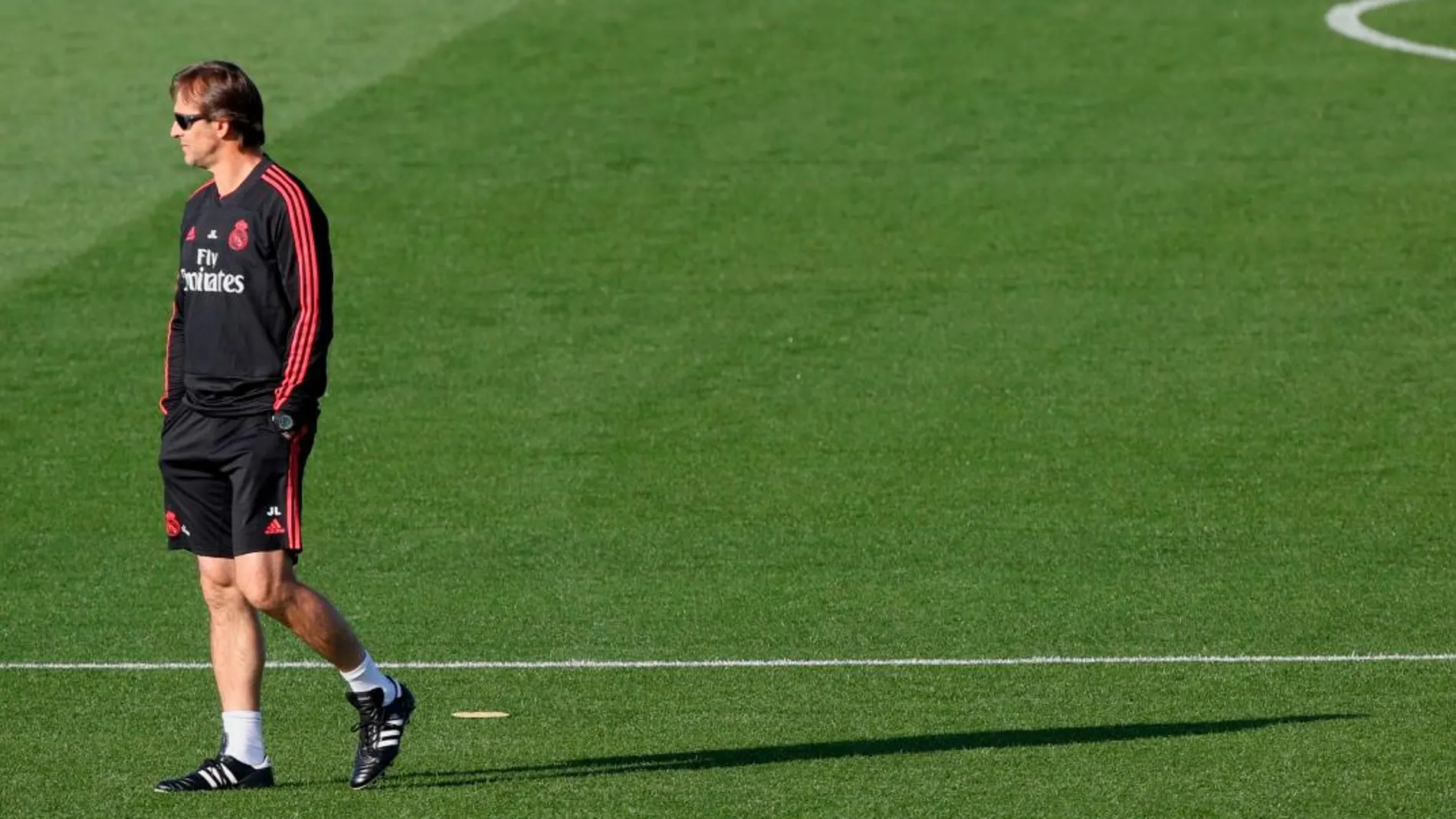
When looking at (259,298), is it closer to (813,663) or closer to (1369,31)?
(813,663)

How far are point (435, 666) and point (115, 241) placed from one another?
7.99 m

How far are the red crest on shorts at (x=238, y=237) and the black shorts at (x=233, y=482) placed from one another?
482 mm

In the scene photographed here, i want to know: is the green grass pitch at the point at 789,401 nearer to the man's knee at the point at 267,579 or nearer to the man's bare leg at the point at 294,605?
the man's bare leg at the point at 294,605

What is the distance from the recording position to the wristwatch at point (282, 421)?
7055 mm

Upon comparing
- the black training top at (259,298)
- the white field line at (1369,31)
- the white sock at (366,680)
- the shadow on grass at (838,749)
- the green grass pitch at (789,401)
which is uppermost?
the black training top at (259,298)

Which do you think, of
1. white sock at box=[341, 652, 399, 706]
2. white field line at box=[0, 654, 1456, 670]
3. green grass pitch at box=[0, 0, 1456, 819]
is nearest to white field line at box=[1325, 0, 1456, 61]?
green grass pitch at box=[0, 0, 1456, 819]

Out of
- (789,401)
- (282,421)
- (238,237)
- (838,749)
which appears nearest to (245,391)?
(282,421)

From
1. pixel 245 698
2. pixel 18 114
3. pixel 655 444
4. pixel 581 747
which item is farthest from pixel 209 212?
pixel 18 114

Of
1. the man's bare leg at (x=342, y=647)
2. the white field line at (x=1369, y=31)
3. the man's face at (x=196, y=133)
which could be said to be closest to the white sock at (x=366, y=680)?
the man's bare leg at (x=342, y=647)

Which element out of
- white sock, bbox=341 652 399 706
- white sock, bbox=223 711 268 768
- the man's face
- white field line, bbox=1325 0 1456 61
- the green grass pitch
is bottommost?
white field line, bbox=1325 0 1456 61

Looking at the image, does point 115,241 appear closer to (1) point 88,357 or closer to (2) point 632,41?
(1) point 88,357

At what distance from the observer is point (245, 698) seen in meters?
7.35

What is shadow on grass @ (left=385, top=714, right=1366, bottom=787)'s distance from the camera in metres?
7.59

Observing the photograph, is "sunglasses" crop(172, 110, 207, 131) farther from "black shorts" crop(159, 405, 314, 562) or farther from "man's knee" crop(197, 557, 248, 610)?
"man's knee" crop(197, 557, 248, 610)
